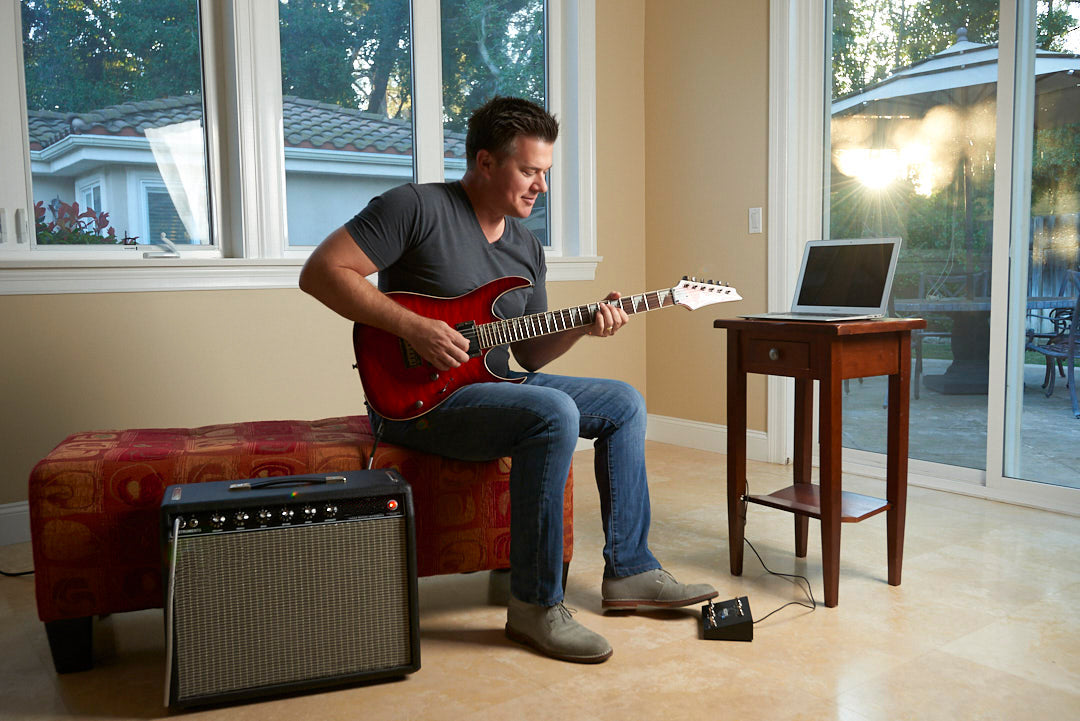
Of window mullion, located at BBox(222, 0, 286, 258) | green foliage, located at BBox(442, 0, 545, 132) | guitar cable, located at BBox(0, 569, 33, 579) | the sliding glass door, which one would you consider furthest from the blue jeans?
green foliage, located at BBox(442, 0, 545, 132)

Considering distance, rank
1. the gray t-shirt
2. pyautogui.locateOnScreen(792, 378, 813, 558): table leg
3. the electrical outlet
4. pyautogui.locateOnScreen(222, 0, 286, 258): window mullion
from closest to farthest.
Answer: the gray t-shirt → pyautogui.locateOnScreen(792, 378, 813, 558): table leg → pyautogui.locateOnScreen(222, 0, 286, 258): window mullion → the electrical outlet

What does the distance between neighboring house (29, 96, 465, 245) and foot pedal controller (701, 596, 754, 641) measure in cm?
198

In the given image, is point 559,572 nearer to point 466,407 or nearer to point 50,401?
point 466,407

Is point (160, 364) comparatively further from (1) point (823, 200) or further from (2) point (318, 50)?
(1) point (823, 200)

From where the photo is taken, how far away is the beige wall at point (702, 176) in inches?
135

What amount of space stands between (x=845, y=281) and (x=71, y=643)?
72.9 inches

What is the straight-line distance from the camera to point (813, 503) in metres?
2.08

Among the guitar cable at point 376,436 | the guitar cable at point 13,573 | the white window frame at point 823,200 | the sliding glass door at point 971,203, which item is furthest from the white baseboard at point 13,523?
the sliding glass door at point 971,203

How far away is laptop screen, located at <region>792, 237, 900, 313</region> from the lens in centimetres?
205

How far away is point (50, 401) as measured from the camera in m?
2.60

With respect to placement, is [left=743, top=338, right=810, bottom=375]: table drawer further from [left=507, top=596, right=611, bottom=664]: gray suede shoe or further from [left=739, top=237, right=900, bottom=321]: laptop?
[left=507, top=596, right=611, bottom=664]: gray suede shoe

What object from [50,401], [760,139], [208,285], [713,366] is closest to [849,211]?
[760,139]

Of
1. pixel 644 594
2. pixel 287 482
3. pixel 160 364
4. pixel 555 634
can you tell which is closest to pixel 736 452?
pixel 644 594

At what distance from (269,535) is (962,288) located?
95.5 inches
